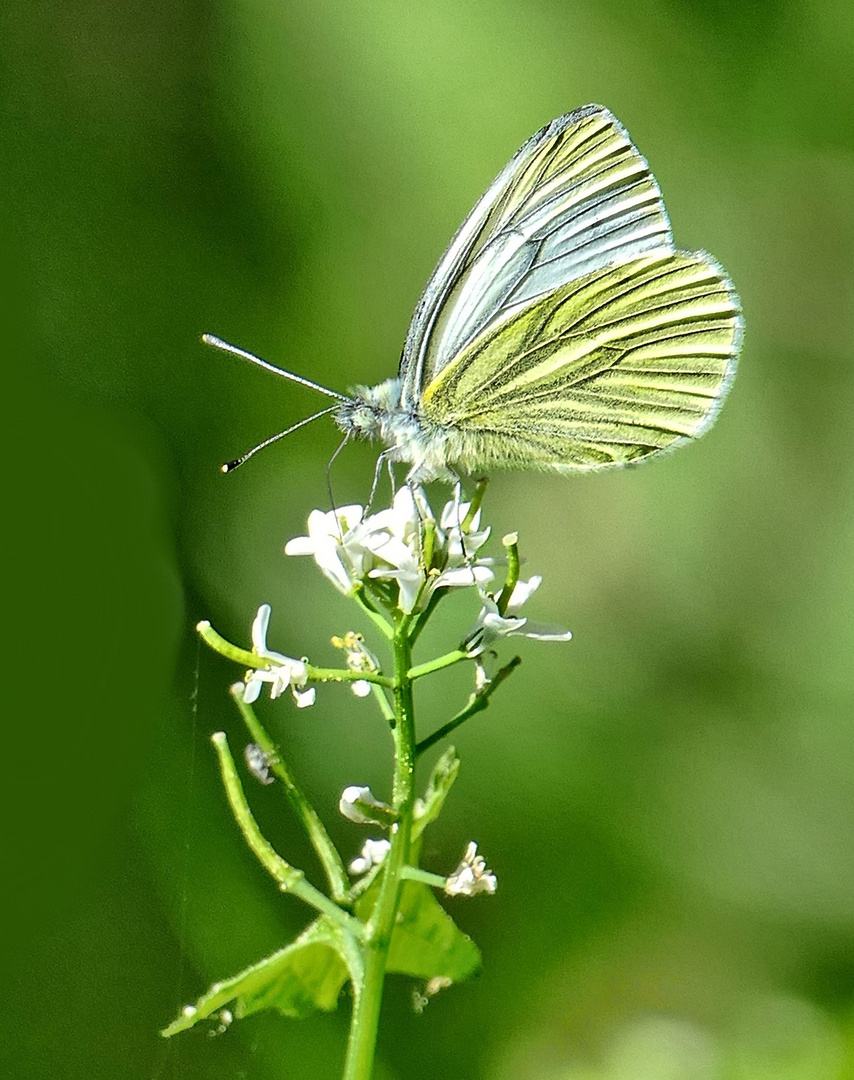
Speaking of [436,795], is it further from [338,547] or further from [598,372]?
[598,372]

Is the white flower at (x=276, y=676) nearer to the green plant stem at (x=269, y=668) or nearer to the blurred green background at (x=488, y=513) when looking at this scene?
the green plant stem at (x=269, y=668)

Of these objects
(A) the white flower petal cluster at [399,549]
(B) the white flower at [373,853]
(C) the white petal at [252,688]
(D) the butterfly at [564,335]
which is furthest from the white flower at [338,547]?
(D) the butterfly at [564,335]

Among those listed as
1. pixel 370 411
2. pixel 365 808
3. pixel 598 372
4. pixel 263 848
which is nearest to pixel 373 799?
pixel 365 808

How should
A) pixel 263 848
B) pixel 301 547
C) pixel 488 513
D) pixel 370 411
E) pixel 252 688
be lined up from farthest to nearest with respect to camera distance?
pixel 488 513, pixel 370 411, pixel 301 547, pixel 252 688, pixel 263 848

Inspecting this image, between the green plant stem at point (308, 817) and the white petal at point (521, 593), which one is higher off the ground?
the white petal at point (521, 593)

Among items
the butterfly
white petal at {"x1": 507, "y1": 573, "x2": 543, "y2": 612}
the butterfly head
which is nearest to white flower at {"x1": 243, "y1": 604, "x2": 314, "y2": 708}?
white petal at {"x1": 507, "y1": 573, "x2": 543, "y2": 612}

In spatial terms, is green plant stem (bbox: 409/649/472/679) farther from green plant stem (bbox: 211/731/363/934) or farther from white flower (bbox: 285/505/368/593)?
green plant stem (bbox: 211/731/363/934)
